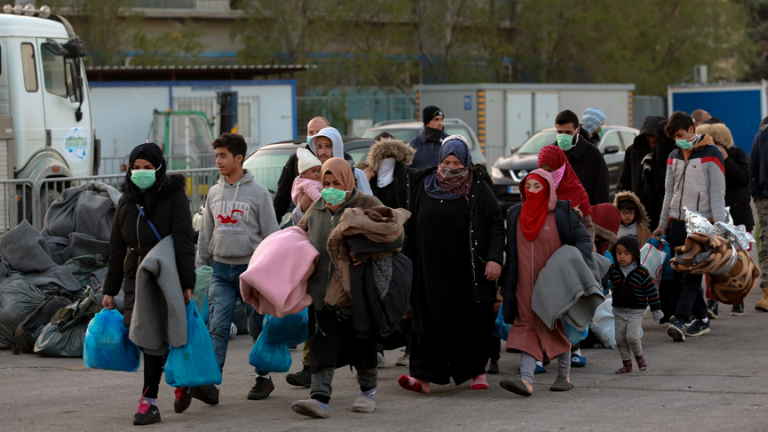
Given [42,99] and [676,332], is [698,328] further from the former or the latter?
[42,99]

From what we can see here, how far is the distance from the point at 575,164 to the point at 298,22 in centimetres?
2706

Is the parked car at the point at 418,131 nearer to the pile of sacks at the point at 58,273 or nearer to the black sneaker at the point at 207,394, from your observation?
the pile of sacks at the point at 58,273

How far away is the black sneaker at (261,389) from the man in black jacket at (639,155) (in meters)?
4.70

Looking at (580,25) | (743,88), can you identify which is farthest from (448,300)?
(580,25)

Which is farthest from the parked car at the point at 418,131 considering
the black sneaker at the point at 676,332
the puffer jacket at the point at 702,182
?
the black sneaker at the point at 676,332

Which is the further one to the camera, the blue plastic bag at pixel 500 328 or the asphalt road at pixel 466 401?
the blue plastic bag at pixel 500 328

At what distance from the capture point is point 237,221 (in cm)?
666

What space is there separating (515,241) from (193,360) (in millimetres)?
2302

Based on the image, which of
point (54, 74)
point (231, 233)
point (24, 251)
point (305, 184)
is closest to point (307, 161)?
point (305, 184)

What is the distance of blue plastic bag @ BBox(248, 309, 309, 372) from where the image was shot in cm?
636

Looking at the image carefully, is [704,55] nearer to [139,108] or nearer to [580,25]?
[580,25]

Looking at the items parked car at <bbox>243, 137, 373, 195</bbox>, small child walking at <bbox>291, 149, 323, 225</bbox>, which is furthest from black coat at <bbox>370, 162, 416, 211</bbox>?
parked car at <bbox>243, 137, 373, 195</bbox>

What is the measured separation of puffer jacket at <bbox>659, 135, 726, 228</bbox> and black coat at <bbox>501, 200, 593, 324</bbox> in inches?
92.6

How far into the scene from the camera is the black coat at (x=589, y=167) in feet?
27.7
